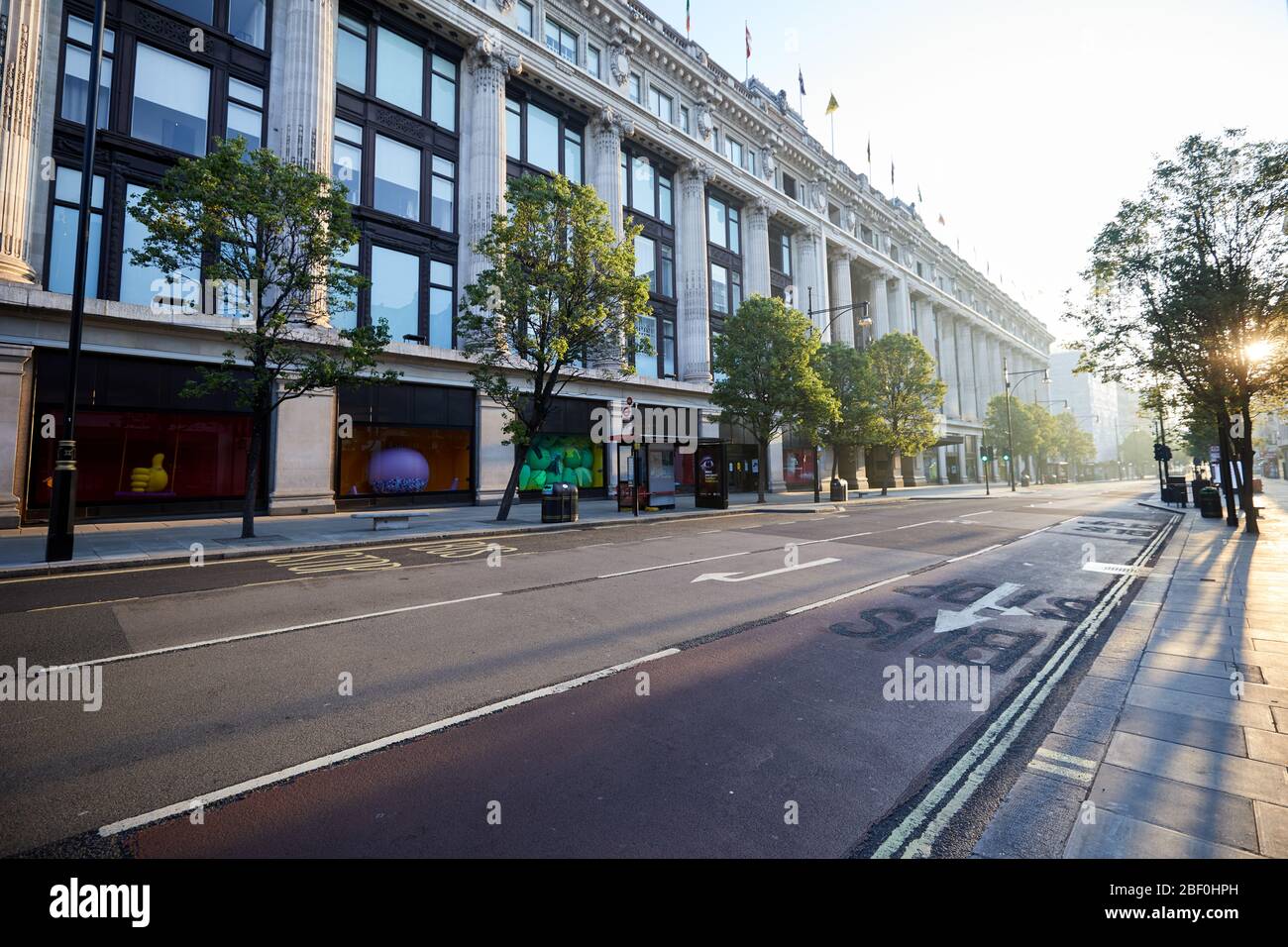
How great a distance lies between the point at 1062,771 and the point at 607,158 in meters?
32.2

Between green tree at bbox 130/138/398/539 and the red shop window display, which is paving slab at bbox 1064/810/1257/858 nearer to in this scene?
green tree at bbox 130/138/398/539

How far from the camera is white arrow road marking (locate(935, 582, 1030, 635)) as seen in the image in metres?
6.45

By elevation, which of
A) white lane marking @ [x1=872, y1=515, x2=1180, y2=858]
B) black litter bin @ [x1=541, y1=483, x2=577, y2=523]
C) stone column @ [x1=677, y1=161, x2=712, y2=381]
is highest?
stone column @ [x1=677, y1=161, x2=712, y2=381]

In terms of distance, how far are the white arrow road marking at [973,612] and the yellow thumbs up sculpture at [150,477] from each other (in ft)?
70.2

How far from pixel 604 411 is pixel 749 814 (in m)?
25.8

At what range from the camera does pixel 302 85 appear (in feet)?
62.5

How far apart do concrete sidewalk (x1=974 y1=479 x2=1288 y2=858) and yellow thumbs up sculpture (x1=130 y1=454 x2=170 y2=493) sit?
72.2 feet

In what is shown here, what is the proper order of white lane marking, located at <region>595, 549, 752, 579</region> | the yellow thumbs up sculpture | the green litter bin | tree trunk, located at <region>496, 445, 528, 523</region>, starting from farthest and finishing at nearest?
1. the green litter bin
2. tree trunk, located at <region>496, 445, 528, 523</region>
3. the yellow thumbs up sculpture
4. white lane marking, located at <region>595, 549, 752, 579</region>

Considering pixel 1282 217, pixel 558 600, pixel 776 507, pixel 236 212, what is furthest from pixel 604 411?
pixel 1282 217

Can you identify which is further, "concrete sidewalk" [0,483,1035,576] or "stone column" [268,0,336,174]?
"stone column" [268,0,336,174]

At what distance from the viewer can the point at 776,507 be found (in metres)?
24.6

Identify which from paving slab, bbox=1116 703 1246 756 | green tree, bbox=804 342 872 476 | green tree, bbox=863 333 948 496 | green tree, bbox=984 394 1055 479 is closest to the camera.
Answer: paving slab, bbox=1116 703 1246 756

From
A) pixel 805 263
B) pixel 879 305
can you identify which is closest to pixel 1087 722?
pixel 805 263

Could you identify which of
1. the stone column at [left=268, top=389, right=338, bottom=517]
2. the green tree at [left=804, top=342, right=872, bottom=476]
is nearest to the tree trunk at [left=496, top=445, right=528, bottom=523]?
the stone column at [left=268, top=389, right=338, bottom=517]
